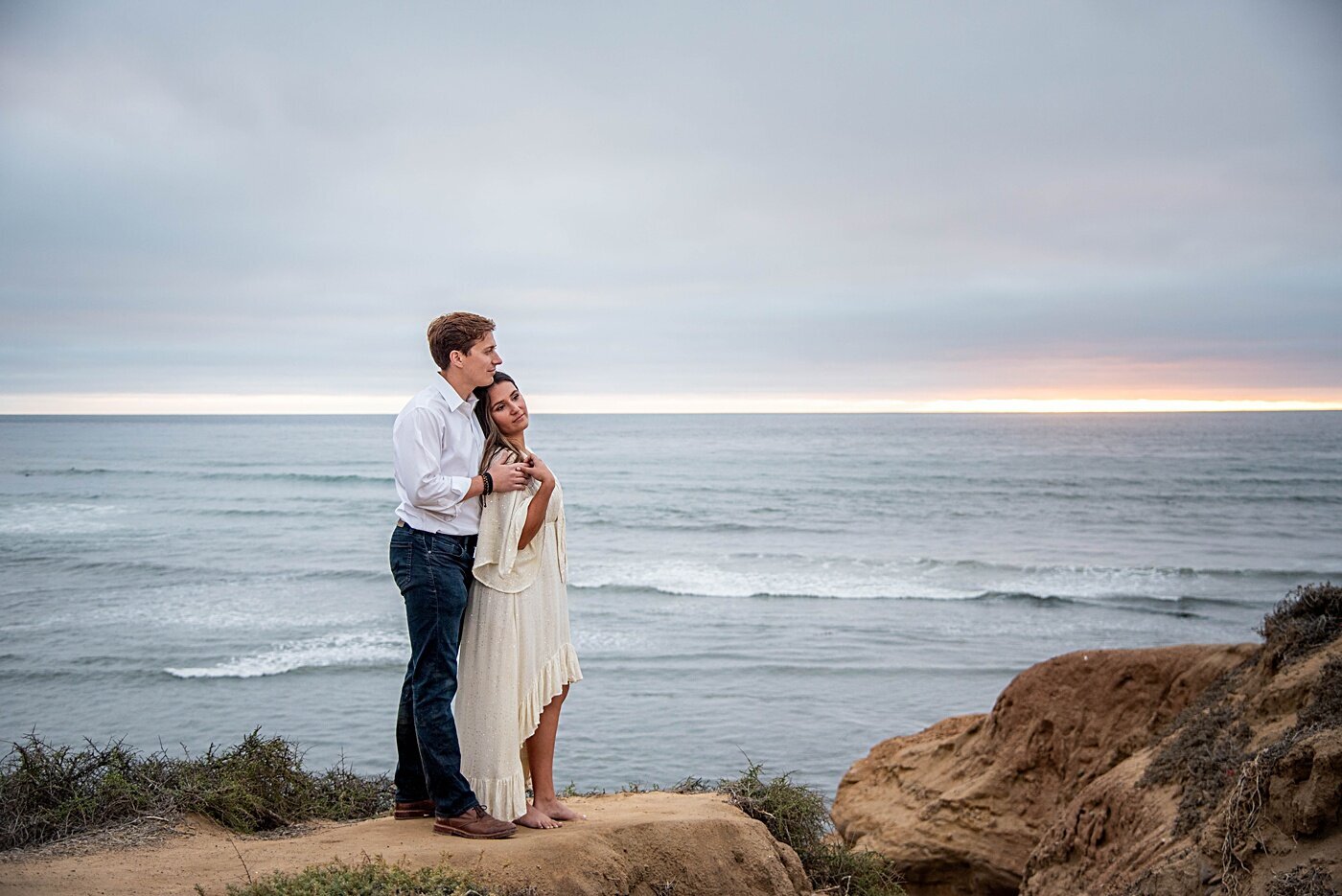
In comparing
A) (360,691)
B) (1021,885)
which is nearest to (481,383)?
(1021,885)

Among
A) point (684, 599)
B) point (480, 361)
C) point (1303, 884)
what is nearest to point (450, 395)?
point (480, 361)

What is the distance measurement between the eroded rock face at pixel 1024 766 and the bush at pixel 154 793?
4.02 meters

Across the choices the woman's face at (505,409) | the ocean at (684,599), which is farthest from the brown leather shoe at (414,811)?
the ocean at (684,599)

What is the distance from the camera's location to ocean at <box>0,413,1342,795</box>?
12.5m

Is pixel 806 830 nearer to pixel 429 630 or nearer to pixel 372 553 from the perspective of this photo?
pixel 429 630

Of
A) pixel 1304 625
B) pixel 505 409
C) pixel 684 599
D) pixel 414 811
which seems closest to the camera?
pixel 505 409

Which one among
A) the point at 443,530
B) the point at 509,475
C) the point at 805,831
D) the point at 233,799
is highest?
the point at 509,475

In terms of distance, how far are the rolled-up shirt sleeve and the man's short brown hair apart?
29 cm

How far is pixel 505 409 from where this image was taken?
4750 millimetres

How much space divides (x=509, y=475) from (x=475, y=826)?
1573 mm

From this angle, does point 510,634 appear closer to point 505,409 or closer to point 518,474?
point 518,474

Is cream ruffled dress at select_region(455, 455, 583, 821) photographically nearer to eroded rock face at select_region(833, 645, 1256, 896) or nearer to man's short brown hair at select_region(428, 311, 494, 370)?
man's short brown hair at select_region(428, 311, 494, 370)

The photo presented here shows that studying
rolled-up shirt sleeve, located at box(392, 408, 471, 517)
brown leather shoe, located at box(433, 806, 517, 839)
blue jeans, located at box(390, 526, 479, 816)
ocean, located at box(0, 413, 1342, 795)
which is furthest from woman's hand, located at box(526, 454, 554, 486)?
ocean, located at box(0, 413, 1342, 795)

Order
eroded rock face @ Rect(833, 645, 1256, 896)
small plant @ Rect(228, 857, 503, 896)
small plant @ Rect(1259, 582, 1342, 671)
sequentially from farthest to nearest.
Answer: eroded rock face @ Rect(833, 645, 1256, 896)
small plant @ Rect(1259, 582, 1342, 671)
small plant @ Rect(228, 857, 503, 896)
